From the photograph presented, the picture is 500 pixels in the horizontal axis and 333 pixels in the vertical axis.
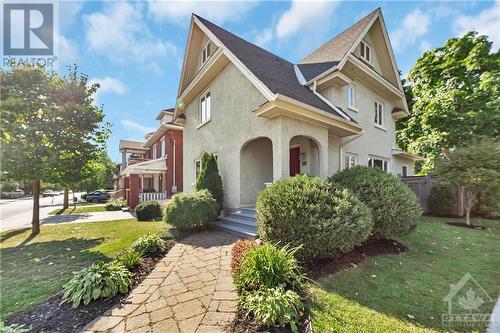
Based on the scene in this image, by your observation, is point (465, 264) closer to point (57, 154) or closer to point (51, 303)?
point (51, 303)

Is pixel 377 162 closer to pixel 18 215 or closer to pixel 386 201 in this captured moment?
pixel 386 201

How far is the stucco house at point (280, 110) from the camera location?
790 cm

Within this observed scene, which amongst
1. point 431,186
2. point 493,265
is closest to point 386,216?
point 493,265

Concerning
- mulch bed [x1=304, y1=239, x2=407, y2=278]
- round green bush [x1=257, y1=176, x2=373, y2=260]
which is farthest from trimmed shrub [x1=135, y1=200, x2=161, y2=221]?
mulch bed [x1=304, y1=239, x2=407, y2=278]

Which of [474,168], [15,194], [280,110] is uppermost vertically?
[280,110]

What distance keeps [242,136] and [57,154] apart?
7210 mm

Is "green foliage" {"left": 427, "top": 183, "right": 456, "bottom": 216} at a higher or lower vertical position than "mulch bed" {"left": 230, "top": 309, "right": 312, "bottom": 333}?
higher

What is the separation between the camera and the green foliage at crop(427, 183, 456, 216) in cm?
1112

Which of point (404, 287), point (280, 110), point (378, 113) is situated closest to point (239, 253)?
point (404, 287)

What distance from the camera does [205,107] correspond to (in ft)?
39.5

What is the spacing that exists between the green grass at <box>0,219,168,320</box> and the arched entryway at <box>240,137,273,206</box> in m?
4.36

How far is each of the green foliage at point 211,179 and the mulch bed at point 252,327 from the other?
6.23m

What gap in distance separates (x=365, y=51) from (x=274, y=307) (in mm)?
13741

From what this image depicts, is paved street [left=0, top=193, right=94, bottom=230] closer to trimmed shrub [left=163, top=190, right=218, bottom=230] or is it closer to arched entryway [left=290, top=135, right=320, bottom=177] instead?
trimmed shrub [left=163, top=190, right=218, bottom=230]
